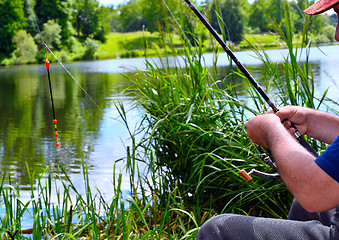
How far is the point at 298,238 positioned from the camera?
4.17 ft

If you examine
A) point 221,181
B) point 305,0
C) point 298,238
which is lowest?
point 221,181

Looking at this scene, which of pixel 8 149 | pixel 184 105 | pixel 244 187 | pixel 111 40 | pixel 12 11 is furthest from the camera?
pixel 111 40

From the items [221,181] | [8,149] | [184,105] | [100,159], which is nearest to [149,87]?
[184,105]

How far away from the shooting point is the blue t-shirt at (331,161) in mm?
1047

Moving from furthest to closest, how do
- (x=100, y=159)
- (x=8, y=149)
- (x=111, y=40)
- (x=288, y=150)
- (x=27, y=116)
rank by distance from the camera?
1. (x=111, y=40)
2. (x=27, y=116)
3. (x=8, y=149)
4. (x=100, y=159)
5. (x=288, y=150)

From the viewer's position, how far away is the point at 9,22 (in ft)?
119

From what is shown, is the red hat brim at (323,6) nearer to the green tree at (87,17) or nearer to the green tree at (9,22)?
the green tree at (9,22)

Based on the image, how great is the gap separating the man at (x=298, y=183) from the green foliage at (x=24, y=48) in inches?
1554

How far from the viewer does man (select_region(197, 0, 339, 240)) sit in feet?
3.64

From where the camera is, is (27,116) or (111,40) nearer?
(27,116)

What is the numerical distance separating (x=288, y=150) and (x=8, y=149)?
22.4ft

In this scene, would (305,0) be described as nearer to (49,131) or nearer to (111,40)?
(49,131)

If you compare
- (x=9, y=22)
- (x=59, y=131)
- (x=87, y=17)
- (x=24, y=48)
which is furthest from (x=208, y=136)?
(x=87, y=17)

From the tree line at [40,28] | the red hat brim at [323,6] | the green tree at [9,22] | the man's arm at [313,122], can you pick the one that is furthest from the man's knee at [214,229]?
the green tree at [9,22]
